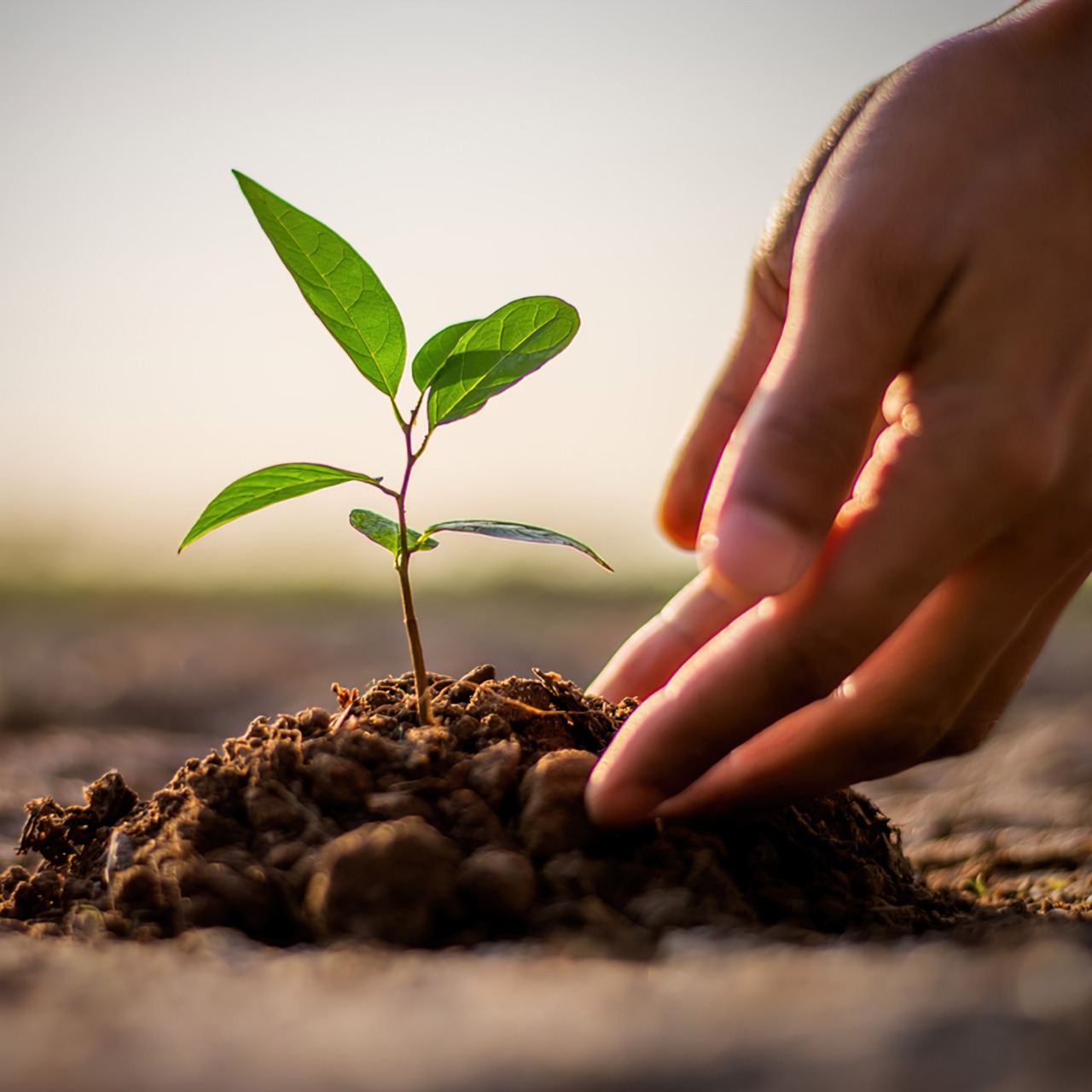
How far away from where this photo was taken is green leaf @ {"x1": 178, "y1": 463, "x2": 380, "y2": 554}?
119 centimetres

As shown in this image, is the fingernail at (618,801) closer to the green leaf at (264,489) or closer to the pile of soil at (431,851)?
the pile of soil at (431,851)

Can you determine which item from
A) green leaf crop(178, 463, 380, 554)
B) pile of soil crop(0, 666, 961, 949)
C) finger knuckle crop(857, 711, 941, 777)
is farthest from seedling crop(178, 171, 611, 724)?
finger knuckle crop(857, 711, 941, 777)

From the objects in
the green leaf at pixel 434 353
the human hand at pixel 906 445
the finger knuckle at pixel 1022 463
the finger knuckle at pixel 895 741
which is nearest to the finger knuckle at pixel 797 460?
the human hand at pixel 906 445

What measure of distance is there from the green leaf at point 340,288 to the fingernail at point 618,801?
0.62 metres

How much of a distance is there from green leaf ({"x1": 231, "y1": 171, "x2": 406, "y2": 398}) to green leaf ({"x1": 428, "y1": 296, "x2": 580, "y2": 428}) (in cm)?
7

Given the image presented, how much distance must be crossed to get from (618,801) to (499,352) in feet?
2.08

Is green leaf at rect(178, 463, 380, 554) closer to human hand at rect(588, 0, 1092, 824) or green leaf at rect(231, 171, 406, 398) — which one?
green leaf at rect(231, 171, 406, 398)

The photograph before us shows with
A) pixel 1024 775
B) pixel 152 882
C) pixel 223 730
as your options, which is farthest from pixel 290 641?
pixel 152 882

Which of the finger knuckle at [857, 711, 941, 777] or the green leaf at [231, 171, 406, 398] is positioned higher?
the green leaf at [231, 171, 406, 398]

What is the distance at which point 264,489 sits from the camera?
1214mm

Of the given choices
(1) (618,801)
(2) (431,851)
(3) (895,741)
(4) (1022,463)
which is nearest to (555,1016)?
(2) (431,851)

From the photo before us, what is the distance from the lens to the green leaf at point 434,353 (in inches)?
50.5

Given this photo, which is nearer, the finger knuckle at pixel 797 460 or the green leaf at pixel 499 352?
the finger knuckle at pixel 797 460

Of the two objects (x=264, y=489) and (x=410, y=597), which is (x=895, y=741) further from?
(x=264, y=489)
